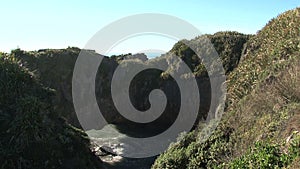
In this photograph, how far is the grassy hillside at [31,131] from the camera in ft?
A: 65.4

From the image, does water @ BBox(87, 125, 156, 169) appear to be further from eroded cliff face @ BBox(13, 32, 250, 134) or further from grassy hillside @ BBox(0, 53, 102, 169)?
grassy hillside @ BBox(0, 53, 102, 169)

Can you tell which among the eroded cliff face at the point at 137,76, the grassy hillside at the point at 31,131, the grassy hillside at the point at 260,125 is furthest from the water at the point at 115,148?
the grassy hillside at the point at 260,125

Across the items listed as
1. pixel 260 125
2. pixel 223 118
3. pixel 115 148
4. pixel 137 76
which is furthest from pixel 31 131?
pixel 137 76

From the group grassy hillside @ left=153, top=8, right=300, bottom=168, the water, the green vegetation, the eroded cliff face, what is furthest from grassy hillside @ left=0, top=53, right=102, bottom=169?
the eroded cliff face

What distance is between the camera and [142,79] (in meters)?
38.8

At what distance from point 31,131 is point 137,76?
64.3 feet

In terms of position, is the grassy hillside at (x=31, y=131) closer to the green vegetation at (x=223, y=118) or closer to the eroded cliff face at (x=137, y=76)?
the green vegetation at (x=223, y=118)

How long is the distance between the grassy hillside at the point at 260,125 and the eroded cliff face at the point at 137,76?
29.4ft

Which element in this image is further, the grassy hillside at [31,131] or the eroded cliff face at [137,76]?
the eroded cliff face at [137,76]

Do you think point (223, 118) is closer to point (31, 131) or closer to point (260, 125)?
point (260, 125)

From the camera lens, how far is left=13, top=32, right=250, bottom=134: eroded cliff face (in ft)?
112

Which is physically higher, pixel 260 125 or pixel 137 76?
pixel 137 76

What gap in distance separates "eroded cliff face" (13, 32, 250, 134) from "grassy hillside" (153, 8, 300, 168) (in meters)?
8.97

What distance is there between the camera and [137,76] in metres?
39.2
